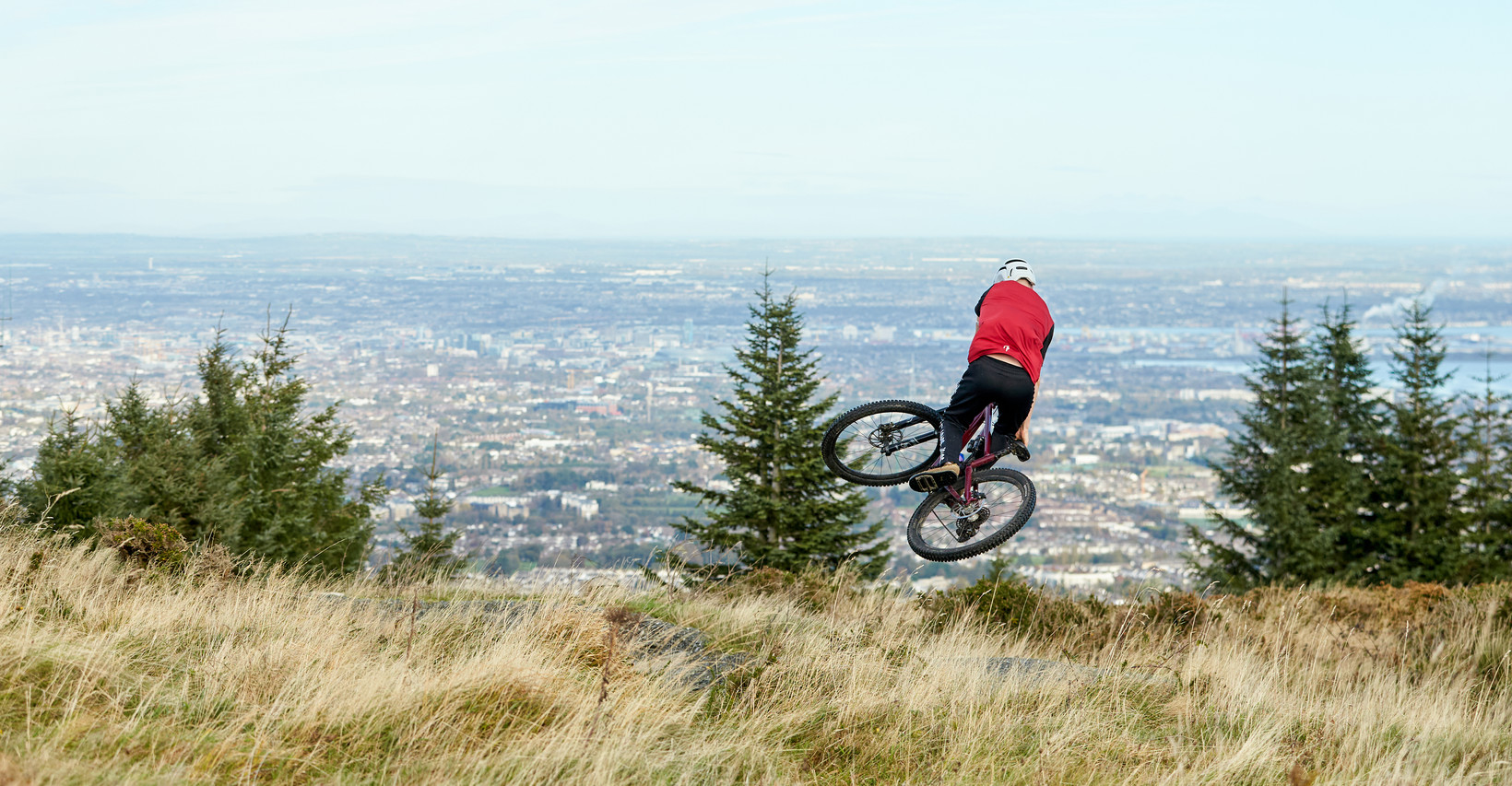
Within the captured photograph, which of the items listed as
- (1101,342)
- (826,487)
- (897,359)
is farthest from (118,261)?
(826,487)

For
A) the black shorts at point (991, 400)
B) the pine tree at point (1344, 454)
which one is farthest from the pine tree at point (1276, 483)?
the black shorts at point (991, 400)

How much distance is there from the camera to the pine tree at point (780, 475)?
964 inches

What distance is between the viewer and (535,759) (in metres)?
4.48

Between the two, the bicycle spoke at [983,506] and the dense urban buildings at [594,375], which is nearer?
the bicycle spoke at [983,506]

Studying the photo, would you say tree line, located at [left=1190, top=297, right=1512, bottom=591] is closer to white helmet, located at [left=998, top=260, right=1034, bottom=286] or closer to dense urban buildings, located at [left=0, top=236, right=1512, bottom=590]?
dense urban buildings, located at [left=0, top=236, right=1512, bottom=590]

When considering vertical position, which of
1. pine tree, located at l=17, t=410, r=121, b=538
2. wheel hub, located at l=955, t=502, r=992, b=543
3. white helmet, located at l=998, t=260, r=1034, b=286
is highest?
white helmet, located at l=998, t=260, r=1034, b=286

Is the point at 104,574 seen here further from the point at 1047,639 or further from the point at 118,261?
the point at 118,261

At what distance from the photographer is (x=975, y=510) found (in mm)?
8305

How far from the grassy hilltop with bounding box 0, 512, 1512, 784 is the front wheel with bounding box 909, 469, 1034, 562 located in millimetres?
847

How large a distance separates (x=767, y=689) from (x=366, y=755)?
2.40 metres

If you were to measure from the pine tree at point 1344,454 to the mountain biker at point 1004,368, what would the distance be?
2434 centimetres

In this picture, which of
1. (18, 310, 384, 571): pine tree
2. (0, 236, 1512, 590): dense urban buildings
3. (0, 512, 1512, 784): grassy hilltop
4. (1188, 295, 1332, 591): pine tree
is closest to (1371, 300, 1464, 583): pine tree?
(1188, 295, 1332, 591): pine tree

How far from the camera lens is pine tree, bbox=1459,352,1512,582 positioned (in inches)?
1160

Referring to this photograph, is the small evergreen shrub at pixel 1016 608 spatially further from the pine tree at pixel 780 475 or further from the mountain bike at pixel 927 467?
the pine tree at pixel 780 475
